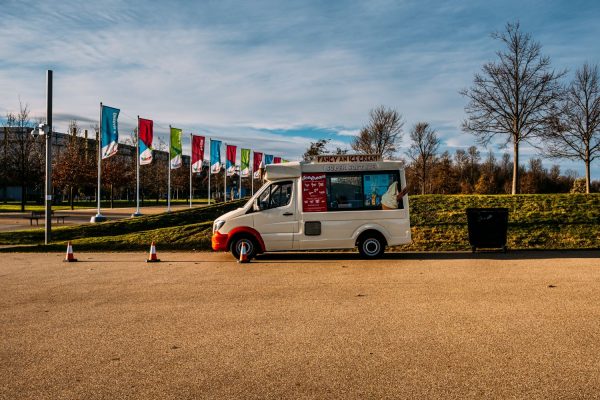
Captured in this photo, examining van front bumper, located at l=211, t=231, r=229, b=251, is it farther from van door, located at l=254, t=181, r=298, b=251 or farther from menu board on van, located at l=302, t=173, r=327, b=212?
menu board on van, located at l=302, t=173, r=327, b=212

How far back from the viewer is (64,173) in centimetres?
5006

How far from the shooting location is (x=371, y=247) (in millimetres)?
13859

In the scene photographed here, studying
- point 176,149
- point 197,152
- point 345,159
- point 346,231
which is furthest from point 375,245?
point 197,152

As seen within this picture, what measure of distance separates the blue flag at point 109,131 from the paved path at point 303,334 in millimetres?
18579

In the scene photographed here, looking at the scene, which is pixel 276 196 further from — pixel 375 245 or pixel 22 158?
pixel 22 158

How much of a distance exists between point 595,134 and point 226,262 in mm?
29423

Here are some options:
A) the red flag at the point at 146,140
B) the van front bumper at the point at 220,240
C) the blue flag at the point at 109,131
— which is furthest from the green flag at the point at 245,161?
the van front bumper at the point at 220,240

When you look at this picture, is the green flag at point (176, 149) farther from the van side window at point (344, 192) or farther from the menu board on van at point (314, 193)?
the van side window at point (344, 192)

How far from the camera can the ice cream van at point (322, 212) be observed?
13.6 m

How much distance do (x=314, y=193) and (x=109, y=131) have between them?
19.3 meters

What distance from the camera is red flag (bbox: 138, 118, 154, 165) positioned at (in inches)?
1266

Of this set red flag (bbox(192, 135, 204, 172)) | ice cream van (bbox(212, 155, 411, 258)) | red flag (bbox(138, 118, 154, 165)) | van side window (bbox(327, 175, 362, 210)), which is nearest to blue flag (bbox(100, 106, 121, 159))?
→ red flag (bbox(138, 118, 154, 165))

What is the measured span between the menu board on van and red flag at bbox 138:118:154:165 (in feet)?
69.1

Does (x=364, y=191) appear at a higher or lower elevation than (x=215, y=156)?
lower
